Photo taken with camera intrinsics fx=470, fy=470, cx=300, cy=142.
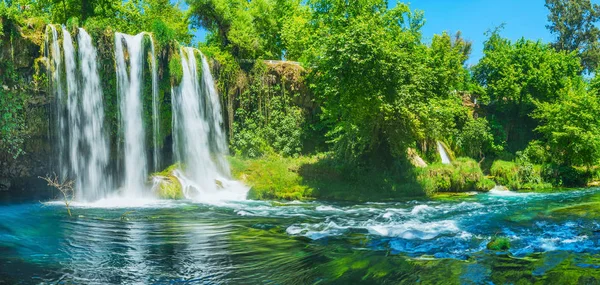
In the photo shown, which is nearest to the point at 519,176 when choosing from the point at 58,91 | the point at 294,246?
the point at 294,246

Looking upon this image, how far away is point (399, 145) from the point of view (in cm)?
2175

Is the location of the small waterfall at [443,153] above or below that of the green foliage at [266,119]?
below

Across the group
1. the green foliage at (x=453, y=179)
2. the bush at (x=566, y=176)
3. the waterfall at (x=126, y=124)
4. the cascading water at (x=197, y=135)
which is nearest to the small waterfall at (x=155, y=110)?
the waterfall at (x=126, y=124)

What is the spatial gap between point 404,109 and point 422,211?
19.3 ft

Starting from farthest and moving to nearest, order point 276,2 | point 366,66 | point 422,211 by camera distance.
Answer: point 276,2 → point 366,66 → point 422,211

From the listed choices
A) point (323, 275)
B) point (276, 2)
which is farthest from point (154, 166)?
point (276, 2)

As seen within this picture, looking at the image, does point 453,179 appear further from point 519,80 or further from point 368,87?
point 519,80

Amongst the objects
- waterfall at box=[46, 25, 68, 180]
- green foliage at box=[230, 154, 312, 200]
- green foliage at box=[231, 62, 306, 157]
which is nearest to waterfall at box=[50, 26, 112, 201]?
waterfall at box=[46, 25, 68, 180]

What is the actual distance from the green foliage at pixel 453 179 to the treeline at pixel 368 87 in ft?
4.46

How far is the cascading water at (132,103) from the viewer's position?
2084 cm

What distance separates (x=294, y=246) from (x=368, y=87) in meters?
11.7

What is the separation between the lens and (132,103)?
2120cm

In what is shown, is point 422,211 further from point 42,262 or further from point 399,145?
point 42,262

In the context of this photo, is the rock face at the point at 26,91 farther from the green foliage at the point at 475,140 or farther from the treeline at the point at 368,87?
the green foliage at the point at 475,140
